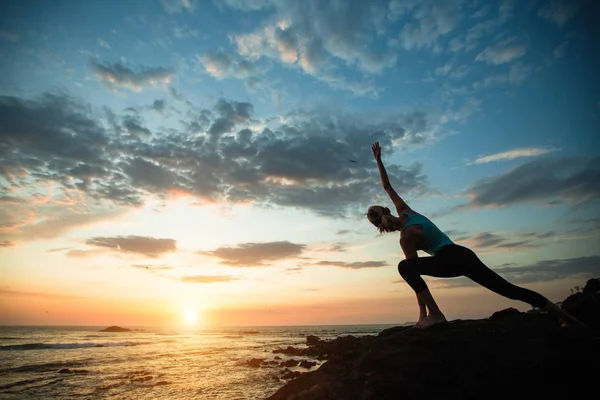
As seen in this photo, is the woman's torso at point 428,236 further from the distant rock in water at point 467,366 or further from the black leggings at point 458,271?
the distant rock in water at point 467,366

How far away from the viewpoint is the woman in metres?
4.34

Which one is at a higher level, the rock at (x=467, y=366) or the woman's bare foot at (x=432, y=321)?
the woman's bare foot at (x=432, y=321)

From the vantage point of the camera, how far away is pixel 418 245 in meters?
4.77

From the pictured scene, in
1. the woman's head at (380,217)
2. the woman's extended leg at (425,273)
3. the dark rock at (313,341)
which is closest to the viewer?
the woman's extended leg at (425,273)

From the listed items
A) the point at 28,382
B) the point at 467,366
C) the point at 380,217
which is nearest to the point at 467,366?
the point at 467,366

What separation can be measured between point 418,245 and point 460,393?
6.58 ft

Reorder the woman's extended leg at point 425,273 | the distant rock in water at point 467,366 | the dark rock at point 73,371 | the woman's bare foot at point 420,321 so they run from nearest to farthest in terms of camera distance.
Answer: the distant rock in water at point 467,366 < the woman's extended leg at point 425,273 < the woman's bare foot at point 420,321 < the dark rock at point 73,371

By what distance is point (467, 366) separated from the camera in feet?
12.3

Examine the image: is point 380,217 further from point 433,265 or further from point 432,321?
point 432,321

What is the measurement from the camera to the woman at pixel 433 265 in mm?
4341

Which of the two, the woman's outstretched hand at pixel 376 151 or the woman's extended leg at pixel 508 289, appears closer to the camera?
the woman's extended leg at pixel 508 289

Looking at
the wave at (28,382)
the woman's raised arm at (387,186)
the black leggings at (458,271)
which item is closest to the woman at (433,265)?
the black leggings at (458,271)

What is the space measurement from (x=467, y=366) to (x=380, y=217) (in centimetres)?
235

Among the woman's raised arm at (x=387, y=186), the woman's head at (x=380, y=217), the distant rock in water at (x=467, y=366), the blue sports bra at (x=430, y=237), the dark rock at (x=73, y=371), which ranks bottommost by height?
the dark rock at (x=73, y=371)
